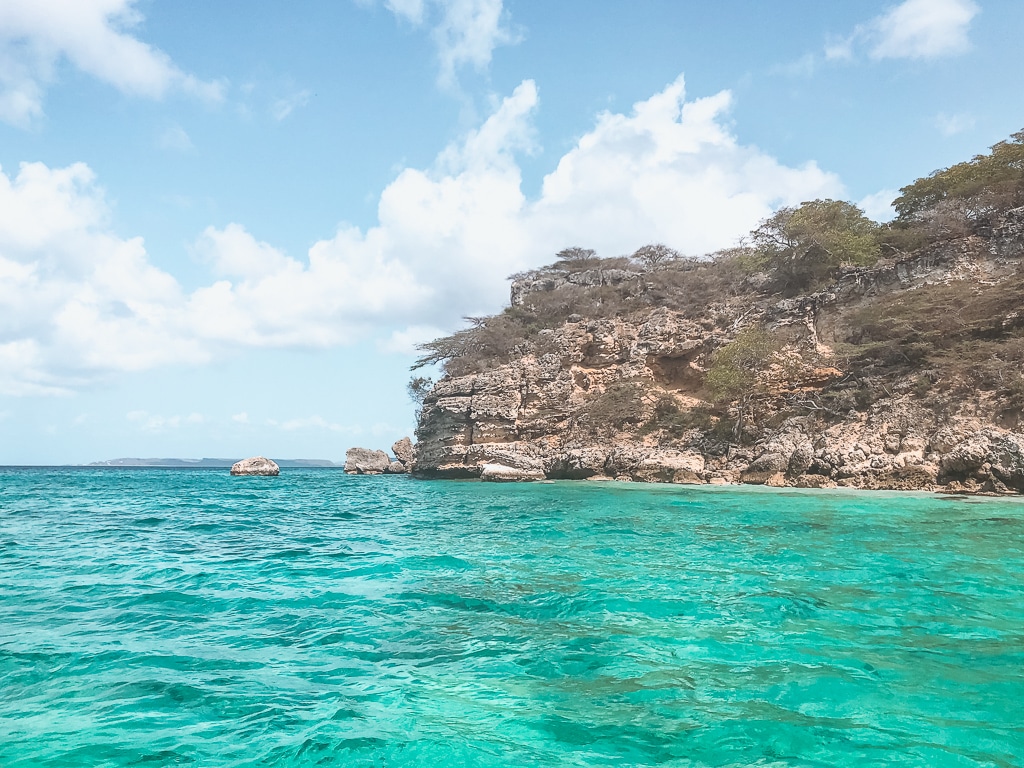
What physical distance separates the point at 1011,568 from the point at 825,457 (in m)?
15.6

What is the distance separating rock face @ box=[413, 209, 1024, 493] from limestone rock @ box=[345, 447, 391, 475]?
14414 mm

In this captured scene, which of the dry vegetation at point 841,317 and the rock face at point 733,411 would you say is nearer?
the rock face at point 733,411

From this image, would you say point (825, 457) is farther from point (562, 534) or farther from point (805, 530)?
point (562, 534)

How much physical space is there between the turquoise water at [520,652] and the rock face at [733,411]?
11744 mm

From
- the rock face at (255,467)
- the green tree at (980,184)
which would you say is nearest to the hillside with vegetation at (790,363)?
the green tree at (980,184)

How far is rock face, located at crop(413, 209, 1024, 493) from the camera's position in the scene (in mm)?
20625

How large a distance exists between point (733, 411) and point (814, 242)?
34.3 feet

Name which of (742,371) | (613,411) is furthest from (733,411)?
(613,411)

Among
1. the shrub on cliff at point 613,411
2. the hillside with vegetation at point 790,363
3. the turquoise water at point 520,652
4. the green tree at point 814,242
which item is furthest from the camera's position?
the shrub on cliff at point 613,411

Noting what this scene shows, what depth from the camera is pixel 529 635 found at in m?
5.61

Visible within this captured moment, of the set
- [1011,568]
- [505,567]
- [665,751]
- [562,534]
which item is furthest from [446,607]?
[1011,568]

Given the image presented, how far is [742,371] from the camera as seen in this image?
1085 inches

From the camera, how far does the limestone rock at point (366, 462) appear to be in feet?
173

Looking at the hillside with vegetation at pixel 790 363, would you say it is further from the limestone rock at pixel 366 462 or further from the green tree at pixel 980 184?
the limestone rock at pixel 366 462
